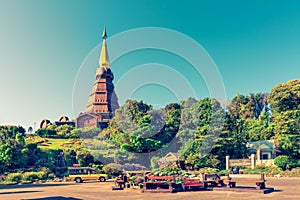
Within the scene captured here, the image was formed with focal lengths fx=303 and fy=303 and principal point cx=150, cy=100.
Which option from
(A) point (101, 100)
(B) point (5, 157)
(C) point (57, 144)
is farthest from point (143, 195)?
(A) point (101, 100)

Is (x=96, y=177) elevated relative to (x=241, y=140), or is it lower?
lower

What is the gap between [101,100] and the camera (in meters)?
92.9

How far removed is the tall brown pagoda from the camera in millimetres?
84750

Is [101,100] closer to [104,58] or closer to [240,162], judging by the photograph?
[104,58]

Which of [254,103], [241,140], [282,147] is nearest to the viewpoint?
[282,147]

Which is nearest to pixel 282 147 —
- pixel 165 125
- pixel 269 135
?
pixel 269 135

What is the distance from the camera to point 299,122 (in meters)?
44.4

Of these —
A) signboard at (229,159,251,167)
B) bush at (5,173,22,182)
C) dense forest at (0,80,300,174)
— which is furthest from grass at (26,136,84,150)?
signboard at (229,159,251,167)

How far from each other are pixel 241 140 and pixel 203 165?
29.7 ft

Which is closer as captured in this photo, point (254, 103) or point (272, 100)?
point (272, 100)

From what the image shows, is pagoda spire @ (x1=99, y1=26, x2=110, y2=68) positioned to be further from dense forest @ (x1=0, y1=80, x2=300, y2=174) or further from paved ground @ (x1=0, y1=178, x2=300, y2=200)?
paved ground @ (x1=0, y1=178, x2=300, y2=200)

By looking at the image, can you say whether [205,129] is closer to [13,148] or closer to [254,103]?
[13,148]

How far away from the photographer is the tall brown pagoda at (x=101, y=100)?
84.8 m

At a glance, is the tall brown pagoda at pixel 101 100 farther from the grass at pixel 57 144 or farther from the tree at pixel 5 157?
the tree at pixel 5 157
